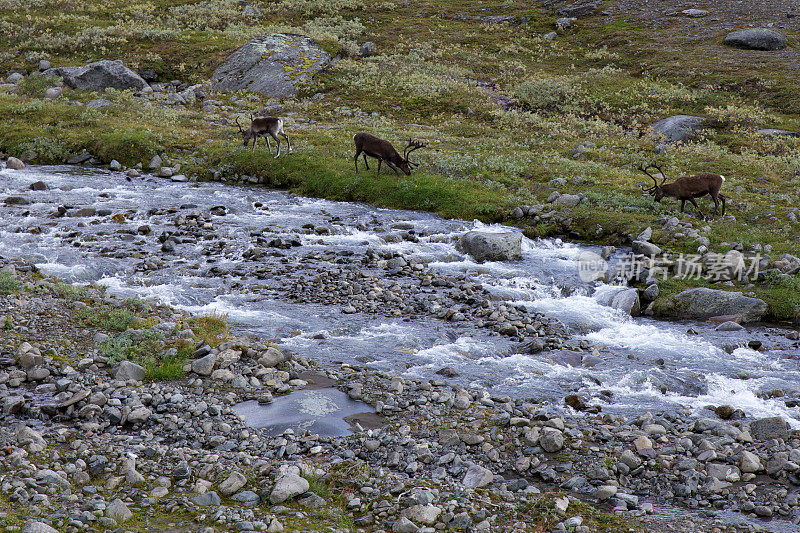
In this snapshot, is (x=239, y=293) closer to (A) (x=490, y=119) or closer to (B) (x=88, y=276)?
(B) (x=88, y=276)

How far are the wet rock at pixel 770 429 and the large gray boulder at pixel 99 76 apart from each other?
144 feet

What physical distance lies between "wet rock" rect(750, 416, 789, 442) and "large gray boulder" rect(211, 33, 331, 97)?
129ft

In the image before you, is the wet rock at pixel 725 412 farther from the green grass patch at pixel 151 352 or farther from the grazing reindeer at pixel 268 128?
the grazing reindeer at pixel 268 128

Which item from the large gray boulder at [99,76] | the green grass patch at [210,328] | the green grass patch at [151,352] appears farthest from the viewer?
the large gray boulder at [99,76]

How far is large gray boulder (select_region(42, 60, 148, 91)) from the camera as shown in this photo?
4184cm

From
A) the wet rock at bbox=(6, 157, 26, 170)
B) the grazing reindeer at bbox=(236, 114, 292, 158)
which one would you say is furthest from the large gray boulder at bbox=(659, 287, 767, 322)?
the wet rock at bbox=(6, 157, 26, 170)

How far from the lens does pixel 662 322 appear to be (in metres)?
15.8

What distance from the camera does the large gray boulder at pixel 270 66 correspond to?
44094mm

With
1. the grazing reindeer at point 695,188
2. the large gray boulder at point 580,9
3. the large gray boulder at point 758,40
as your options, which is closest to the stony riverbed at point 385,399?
the grazing reindeer at point 695,188

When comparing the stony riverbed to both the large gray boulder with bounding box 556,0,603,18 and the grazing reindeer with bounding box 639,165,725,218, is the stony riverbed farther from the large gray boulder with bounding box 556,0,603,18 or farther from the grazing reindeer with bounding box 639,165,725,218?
the large gray boulder with bounding box 556,0,603,18

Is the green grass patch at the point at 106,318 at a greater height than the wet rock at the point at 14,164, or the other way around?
the green grass patch at the point at 106,318

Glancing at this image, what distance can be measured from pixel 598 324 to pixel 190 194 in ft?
60.1

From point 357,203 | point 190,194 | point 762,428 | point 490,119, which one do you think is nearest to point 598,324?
point 762,428

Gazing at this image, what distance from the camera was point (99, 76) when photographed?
4194 cm
